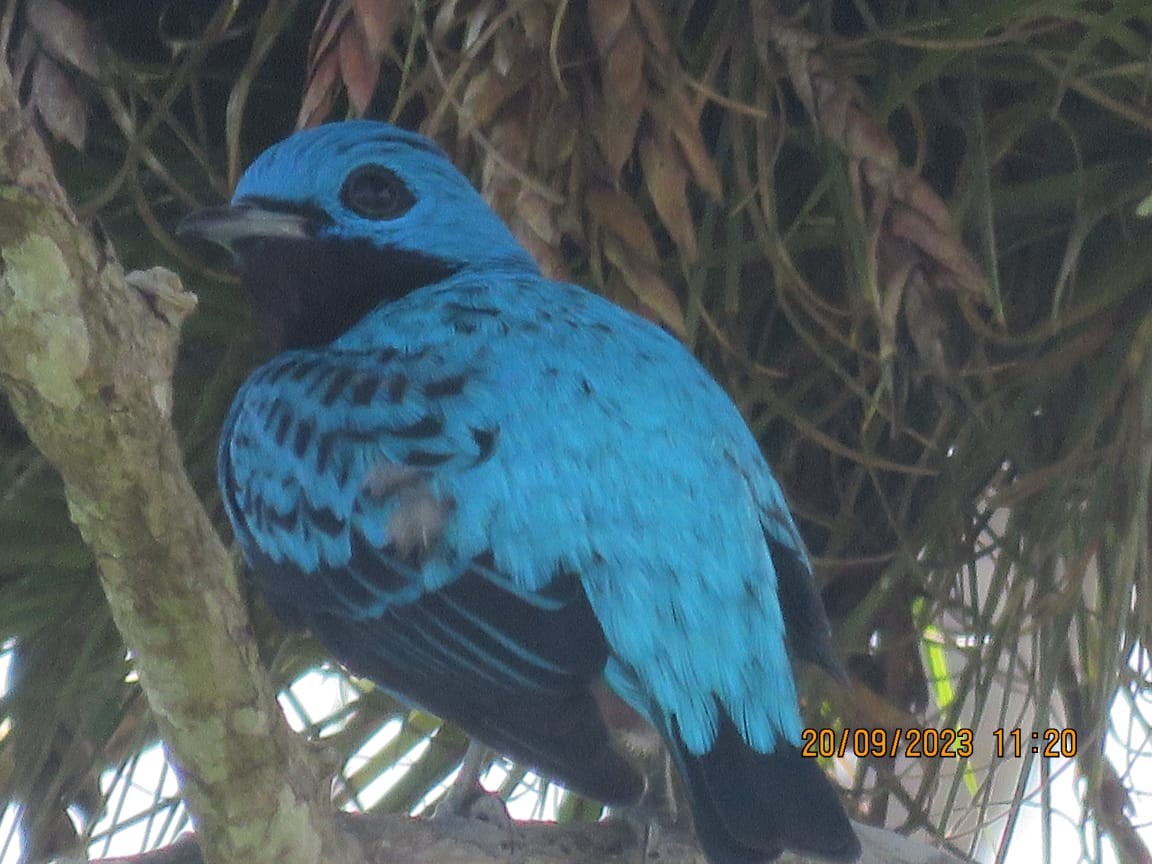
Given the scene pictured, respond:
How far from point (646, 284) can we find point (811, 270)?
246 mm

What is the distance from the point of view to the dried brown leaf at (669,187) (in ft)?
4.75

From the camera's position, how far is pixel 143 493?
96 centimetres

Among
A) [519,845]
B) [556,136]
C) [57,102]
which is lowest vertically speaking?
[519,845]

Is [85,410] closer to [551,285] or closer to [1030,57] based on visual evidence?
[551,285]

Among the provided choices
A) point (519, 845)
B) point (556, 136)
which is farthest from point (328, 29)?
point (519, 845)

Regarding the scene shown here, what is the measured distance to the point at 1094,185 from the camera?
1.57 metres

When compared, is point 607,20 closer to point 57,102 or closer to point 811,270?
point 811,270

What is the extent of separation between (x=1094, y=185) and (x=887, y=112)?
0.22m

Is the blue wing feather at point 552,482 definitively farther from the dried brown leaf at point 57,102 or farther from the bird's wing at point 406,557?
the dried brown leaf at point 57,102

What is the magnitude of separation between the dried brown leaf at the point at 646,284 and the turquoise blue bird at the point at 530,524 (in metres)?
0.07

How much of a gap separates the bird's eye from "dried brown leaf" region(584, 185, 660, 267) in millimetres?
355
